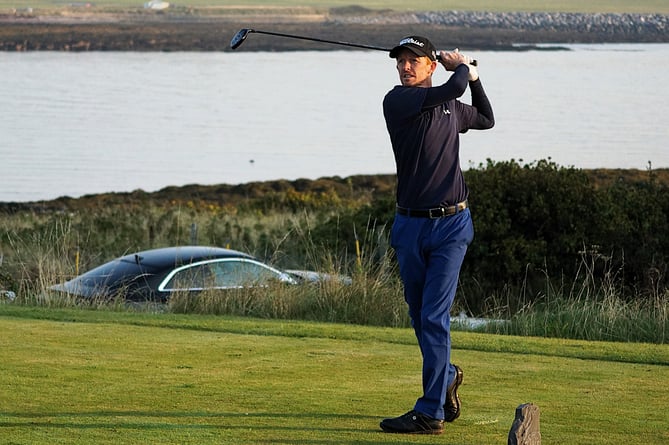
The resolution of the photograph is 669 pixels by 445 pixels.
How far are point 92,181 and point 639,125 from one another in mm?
38858

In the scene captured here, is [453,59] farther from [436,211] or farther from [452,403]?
[452,403]

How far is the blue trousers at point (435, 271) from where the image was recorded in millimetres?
8375

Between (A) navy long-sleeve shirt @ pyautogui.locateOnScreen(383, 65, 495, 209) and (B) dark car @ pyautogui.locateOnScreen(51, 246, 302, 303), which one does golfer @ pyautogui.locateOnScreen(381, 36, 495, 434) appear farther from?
(B) dark car @ pyautogui.locateOnScreen(51, 246, 302, 303)

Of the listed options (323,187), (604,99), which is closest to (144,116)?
(604,99)

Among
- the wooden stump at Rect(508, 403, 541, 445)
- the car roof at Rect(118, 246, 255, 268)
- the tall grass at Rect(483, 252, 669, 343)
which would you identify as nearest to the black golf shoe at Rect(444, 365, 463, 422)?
the wooden stump at Rect(508, 403, 541, 445)

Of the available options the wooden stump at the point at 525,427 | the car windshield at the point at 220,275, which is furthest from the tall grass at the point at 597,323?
the wooden stump at the point at 525,427

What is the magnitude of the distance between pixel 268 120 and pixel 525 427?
314 ft

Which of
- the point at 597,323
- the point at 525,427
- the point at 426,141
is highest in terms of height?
the point at 426,141

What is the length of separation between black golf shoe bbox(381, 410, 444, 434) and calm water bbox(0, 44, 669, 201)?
1588 inches

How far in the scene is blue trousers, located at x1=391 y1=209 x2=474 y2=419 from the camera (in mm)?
8375

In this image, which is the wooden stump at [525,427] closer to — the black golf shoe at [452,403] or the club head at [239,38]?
the black golf shoe at [452,403]

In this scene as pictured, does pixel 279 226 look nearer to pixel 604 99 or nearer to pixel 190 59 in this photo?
pixel 604 99

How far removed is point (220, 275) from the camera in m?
19.9

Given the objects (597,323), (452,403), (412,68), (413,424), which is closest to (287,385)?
(452,403)
